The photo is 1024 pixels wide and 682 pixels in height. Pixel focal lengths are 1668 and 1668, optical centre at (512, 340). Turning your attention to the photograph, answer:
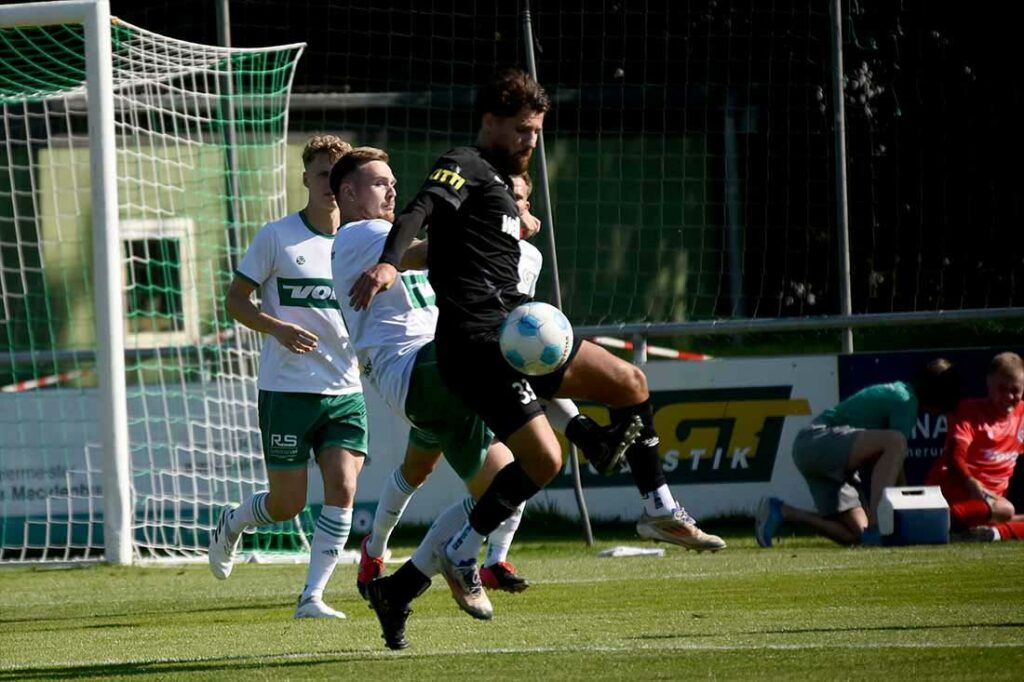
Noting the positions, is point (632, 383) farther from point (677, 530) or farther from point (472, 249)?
point (472, 249)

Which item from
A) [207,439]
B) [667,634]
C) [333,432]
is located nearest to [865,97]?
[207,439]

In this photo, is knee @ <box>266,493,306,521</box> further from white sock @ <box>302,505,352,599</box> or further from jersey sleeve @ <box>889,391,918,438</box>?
jersey sleeve @ <box>889,391,918,438</box>

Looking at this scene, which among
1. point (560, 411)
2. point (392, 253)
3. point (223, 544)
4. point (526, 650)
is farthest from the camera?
point (223, 544)

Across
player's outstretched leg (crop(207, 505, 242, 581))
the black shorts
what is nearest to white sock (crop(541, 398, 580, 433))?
the black shorts

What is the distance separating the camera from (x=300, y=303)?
842 cm

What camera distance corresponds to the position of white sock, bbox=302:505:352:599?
A: 7.86 metres

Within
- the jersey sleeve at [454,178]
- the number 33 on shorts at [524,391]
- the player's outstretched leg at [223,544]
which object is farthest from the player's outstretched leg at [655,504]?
the player's outstretched leg at [223,544]

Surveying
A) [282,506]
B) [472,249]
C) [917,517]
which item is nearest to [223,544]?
[282,506]

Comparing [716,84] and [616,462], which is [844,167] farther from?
[616,462]

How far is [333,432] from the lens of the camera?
823 centimetres

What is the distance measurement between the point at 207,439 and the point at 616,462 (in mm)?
6888

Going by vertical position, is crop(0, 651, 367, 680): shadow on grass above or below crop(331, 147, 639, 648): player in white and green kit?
below

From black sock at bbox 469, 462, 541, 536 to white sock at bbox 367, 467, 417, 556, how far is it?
2029mm

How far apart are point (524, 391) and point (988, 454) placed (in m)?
6.25
